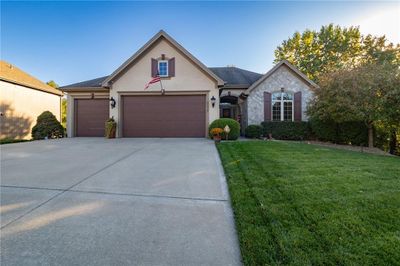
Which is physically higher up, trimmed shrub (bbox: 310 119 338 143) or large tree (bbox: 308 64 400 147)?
large tree (bbox: 308 64 400 147)

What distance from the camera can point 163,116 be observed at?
1230cm

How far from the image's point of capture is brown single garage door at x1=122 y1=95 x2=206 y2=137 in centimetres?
1223

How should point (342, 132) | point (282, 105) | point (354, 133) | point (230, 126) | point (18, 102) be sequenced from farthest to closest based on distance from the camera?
point (18, 102) < point (282, 105) < point (342, 132) < point (354, 133) < point (230, 126)

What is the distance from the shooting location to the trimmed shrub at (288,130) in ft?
42.4

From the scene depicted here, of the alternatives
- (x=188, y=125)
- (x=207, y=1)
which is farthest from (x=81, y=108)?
(x=207, y=1)

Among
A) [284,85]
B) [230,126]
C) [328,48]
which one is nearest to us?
[230,126]

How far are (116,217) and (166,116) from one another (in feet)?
32.6

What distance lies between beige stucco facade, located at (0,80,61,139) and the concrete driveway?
46.6 ft

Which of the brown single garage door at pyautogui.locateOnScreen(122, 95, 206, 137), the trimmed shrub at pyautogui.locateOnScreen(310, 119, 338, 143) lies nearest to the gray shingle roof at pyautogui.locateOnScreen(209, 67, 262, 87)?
the brown single garage door at pyautogui.locateOnScreen(122, 95, 206, 137)

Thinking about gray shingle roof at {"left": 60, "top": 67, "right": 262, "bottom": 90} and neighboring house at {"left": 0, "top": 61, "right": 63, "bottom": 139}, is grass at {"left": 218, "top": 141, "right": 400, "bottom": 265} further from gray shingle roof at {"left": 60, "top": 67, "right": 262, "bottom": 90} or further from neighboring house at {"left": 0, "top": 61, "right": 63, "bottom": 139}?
neighboring house at {"left": 0, "top": 61, "right": 63, "bottom": 139}

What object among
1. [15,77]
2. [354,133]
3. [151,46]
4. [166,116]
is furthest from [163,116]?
[15,77]

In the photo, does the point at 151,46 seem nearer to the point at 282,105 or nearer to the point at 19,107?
the point at 282,105

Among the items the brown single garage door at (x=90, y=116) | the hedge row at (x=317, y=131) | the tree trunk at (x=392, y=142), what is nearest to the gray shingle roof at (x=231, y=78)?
the brown single garage door at (x=90, y=116)

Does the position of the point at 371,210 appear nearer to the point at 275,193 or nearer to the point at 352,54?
the point at 275,193
